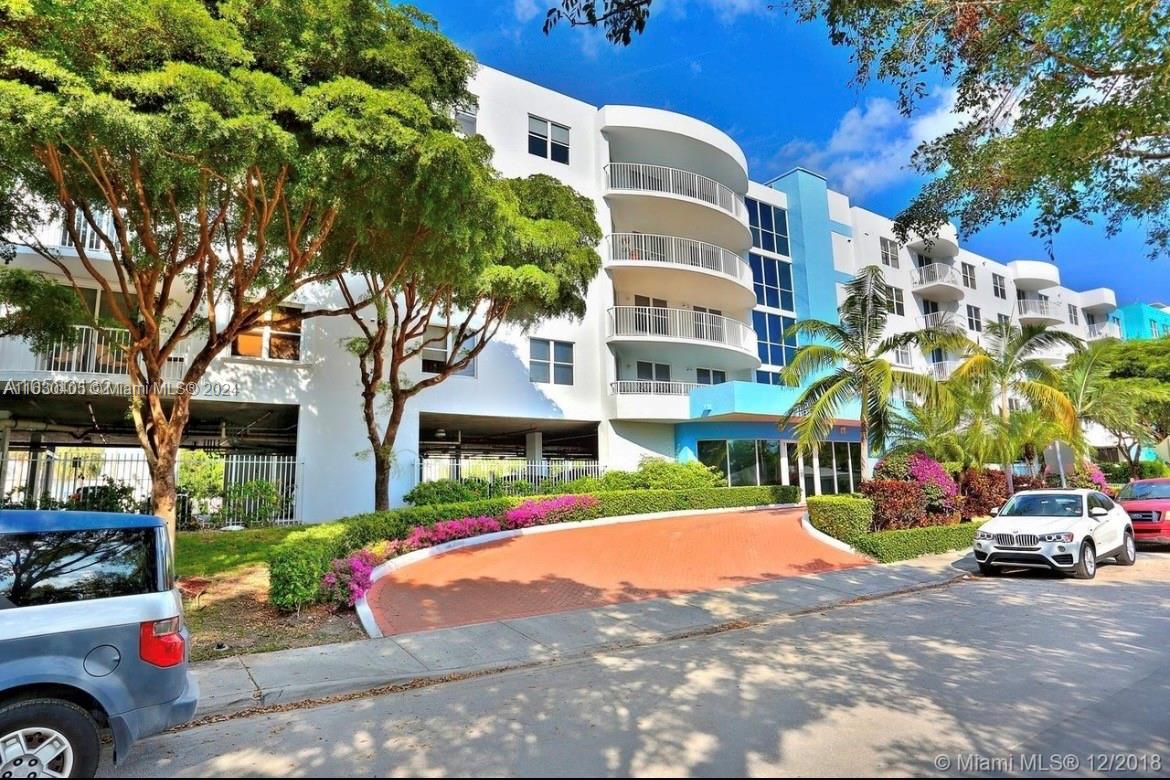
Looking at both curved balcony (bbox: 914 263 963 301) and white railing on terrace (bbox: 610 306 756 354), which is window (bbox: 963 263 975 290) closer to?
curved balcony (bbox: 914 263 963 301)

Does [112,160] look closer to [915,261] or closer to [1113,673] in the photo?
[1113,673]

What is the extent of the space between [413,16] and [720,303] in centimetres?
1888

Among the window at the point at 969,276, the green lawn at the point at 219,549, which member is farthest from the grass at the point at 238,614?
the window at the point at 969,276

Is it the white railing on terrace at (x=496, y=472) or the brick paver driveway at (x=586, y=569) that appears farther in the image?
the white railing on terrace at (x=496, y=472)

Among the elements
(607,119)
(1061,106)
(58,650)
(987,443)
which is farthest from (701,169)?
(58,650)

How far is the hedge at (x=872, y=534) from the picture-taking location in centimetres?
1311

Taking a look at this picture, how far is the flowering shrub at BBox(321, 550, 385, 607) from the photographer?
27.6ft

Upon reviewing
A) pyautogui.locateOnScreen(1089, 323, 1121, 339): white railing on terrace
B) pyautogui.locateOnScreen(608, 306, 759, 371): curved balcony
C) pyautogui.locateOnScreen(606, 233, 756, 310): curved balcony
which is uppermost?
pyautogui.locateOnScreen(1089, 323, 1121, 339): white railing on terrace

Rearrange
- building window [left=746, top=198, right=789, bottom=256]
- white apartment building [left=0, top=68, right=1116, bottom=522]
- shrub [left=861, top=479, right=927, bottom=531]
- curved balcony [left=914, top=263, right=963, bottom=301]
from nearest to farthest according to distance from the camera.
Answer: shrub [left=861, top=479, right=927, bottom=531]
white apartment building [left=0, top=68, right=1116, bottom=522]
building window [left=746, top=198, right=789, bottom=256]
curved balcony [left=914, top=263, right=963, bottom=301]

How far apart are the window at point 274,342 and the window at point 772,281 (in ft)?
63.0

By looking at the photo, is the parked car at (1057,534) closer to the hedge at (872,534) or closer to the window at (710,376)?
the hedge at (872,534)

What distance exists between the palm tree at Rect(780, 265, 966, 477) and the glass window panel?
7.81 m

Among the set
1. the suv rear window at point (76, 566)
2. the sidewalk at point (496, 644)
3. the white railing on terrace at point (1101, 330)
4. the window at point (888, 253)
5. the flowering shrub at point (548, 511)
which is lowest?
the sidewalk at point (496, 644)


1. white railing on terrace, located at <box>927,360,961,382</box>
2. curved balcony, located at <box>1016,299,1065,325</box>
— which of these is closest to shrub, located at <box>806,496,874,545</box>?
white railing on terrace, located at <box>927,360,961,382</box>
